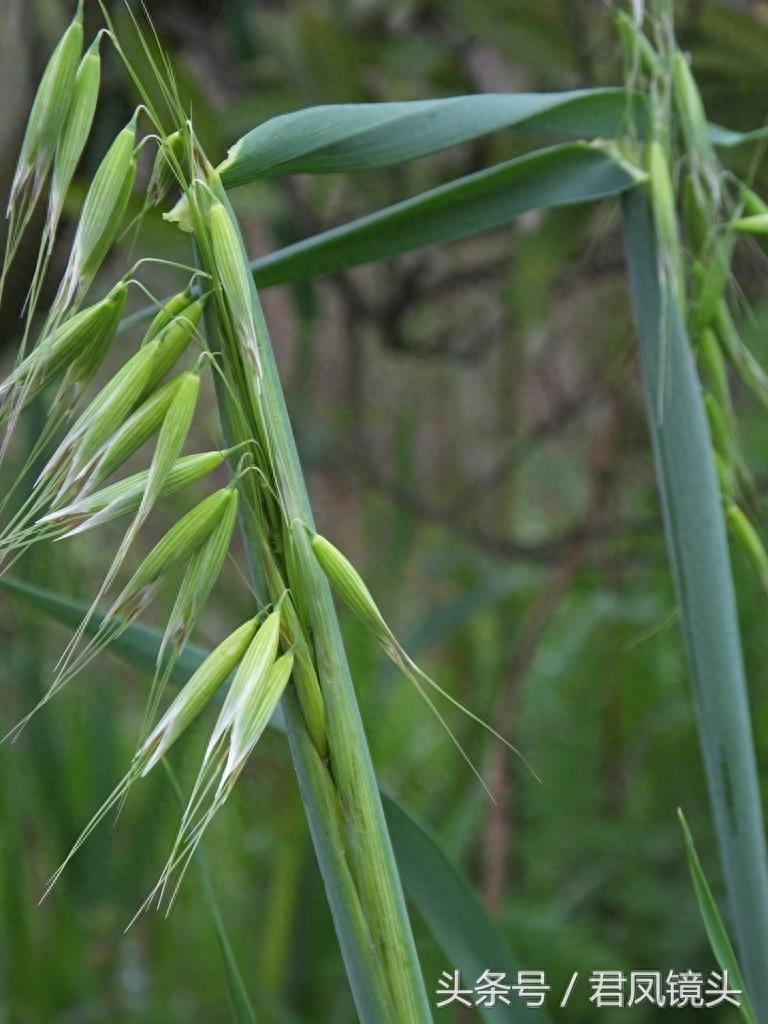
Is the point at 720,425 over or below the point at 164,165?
below

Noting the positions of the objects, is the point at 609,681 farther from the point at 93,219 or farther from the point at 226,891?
the point at 93,219

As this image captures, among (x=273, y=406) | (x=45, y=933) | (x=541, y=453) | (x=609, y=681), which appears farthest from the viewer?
(x=541, y=453)

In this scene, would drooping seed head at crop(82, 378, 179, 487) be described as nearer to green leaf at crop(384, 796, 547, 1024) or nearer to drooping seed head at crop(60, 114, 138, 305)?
drooping seed head at crop(60, 114, 138, 305)

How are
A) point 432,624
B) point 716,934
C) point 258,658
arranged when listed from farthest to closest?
1. point 432,624
2. point 716,934
3. point 258,658

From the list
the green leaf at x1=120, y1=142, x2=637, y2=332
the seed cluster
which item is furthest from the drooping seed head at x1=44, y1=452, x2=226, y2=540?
the green leaf at x1=120, y1=142, x2=637, y2=332

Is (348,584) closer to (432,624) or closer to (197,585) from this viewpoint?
(197,585)

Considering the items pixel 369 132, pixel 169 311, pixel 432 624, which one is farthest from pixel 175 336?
pixel 432 624

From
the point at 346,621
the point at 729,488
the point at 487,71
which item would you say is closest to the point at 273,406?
the point at 729,488
